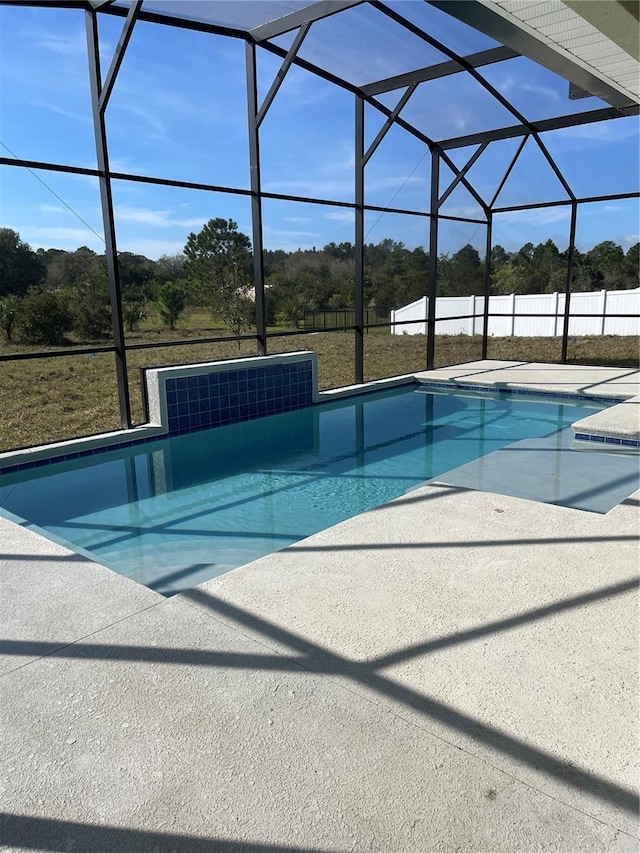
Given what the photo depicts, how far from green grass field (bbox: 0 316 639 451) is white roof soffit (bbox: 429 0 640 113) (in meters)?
6.59

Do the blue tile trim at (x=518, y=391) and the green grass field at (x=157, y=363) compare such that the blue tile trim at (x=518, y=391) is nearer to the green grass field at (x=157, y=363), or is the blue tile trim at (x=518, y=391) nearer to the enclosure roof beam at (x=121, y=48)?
the green grass field at (x=157, y=363)

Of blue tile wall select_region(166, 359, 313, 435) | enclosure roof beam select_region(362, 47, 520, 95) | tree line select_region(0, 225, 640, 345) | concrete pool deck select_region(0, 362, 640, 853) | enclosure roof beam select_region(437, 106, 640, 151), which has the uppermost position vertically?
enclosure roof beam select_region(362, 47, 520, 95)

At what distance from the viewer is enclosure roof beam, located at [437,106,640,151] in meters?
7.96

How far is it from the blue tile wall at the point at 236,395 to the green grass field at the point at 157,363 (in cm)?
263

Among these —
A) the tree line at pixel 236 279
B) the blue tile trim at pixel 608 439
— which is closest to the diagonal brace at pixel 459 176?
the blue tile trim at pixel 608 439

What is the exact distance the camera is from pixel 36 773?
1597mm

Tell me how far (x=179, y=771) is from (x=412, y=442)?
5.03 metres

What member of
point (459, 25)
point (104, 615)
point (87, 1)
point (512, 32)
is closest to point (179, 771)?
point (104, 615)

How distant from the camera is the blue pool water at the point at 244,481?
12.3 feet

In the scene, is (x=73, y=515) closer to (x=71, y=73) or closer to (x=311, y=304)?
(x=311, y=304)

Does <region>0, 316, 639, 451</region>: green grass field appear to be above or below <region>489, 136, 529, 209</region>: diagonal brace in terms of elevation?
below

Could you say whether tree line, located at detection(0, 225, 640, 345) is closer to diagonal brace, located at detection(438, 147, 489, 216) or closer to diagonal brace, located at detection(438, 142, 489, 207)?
diagonal brace, located at detection(438, 147, 489, 216)

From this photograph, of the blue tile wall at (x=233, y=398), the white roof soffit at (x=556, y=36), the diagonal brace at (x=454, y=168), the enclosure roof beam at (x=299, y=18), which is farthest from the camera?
the diagonal brace at (x=454, y=168)

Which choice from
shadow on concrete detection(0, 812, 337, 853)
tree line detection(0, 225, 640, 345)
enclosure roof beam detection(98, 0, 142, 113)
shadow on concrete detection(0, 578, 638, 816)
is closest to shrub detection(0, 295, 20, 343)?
tree line detection(0, 225, 640, 345)
